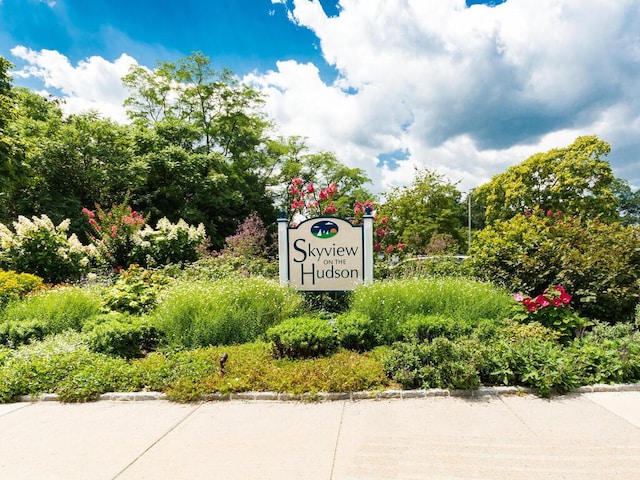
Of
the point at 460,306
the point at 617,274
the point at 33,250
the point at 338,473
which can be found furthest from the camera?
the point at 33,250

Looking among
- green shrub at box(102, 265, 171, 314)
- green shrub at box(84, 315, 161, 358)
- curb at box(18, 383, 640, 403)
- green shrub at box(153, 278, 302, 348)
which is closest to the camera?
curb at box(18, 383, 640, 403)

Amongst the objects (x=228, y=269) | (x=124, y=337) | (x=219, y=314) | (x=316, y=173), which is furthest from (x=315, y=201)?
(x=316, y=173)

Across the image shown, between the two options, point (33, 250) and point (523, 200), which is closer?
point (33, 250)

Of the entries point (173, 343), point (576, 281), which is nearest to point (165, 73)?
point (173, 343)

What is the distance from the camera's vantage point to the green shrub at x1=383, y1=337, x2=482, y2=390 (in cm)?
353

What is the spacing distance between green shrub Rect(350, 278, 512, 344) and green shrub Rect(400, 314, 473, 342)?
29cm

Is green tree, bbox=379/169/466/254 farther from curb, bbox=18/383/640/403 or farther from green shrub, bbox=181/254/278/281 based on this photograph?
curb, bbox=18/383/640/403

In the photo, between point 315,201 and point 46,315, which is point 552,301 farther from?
point 46,315

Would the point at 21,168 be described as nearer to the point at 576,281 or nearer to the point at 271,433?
the point at 271,433

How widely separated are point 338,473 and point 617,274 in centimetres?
525

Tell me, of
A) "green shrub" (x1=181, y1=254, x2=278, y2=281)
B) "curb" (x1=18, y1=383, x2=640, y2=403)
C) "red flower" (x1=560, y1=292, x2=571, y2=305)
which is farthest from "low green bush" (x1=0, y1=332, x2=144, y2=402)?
"red flower" (x1=560, y1=292, x2=571, y2=305)

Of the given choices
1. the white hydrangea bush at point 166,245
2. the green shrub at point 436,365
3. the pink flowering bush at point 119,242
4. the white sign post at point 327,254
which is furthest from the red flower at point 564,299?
the pink flowering bush at point 119,242

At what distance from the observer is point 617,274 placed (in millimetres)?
5402

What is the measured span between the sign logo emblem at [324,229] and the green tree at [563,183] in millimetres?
15645
